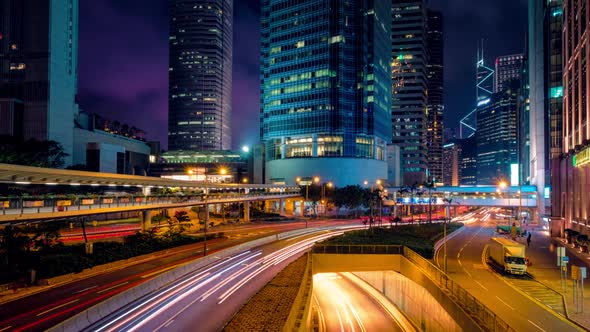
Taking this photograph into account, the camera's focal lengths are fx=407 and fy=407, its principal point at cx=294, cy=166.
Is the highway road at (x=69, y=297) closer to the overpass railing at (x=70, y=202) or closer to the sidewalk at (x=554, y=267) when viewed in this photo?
the overpass railing at (x=70, y=202)

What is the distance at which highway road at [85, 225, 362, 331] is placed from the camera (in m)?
22.6

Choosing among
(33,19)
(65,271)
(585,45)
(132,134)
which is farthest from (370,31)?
(65,271)

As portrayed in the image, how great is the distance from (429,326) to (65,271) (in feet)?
98.1

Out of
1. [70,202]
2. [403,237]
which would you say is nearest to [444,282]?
[403,237]

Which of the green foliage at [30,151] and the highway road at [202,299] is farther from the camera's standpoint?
the green foliage at [30,151]

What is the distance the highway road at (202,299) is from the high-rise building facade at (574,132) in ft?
140

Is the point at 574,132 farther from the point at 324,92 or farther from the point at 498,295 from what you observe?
the point at 324,92

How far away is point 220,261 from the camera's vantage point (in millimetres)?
41562

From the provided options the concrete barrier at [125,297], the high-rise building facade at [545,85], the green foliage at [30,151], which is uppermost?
the high-rise building facade at [545,85]

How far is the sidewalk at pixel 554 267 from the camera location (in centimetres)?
2734

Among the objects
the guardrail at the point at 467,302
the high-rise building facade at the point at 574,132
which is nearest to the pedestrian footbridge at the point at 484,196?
the high-rise building facade at the point at 574,132

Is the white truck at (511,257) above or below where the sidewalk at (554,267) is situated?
above

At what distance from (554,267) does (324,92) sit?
98.3m

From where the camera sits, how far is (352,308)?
44.5 meters
